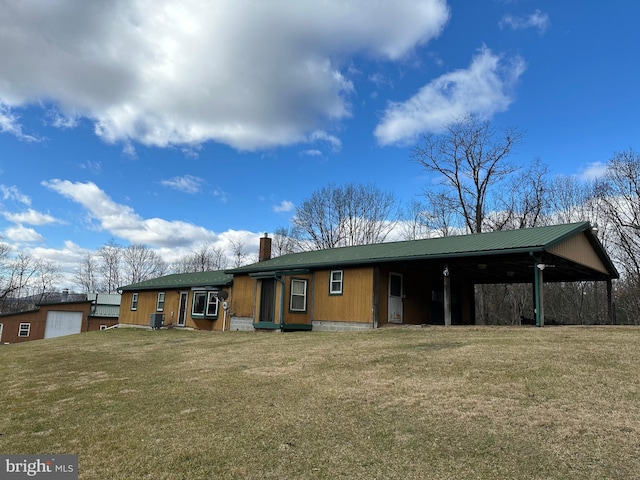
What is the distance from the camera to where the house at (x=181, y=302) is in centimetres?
2381

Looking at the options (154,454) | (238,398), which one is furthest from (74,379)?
(154,454)

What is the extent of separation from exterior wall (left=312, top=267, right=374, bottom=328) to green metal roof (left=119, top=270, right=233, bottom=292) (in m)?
6.60

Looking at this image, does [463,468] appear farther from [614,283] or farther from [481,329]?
[614,283]

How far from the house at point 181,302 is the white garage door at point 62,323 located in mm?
11564

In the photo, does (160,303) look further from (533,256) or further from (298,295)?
(533,256)

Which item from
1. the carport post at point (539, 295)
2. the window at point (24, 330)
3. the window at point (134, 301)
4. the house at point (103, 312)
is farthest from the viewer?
the house at point (103, 312)

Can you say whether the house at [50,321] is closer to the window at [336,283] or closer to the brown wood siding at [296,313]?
the brown wood siding at [296,313]

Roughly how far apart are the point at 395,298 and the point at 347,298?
1983mm

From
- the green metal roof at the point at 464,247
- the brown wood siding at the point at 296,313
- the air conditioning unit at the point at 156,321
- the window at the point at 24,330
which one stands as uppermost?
the green metal roof at the point at 464,247

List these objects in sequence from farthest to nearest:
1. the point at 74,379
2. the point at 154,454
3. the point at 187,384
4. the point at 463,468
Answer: the point at 74,379 < the point at 187,384 < the point at 154,454 < the point at 463,468

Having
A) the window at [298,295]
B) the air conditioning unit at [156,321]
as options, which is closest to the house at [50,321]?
the air conditioning unit at [156,321]

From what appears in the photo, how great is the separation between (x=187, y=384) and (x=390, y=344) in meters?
5.11

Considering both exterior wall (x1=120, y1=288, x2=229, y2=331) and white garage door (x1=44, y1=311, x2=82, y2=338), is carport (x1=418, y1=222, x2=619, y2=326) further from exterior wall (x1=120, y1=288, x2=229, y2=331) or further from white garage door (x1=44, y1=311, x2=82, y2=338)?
white garage door (x1=44, y1=311, x2=82, y2=338)

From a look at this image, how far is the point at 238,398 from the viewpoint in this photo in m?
6.71
